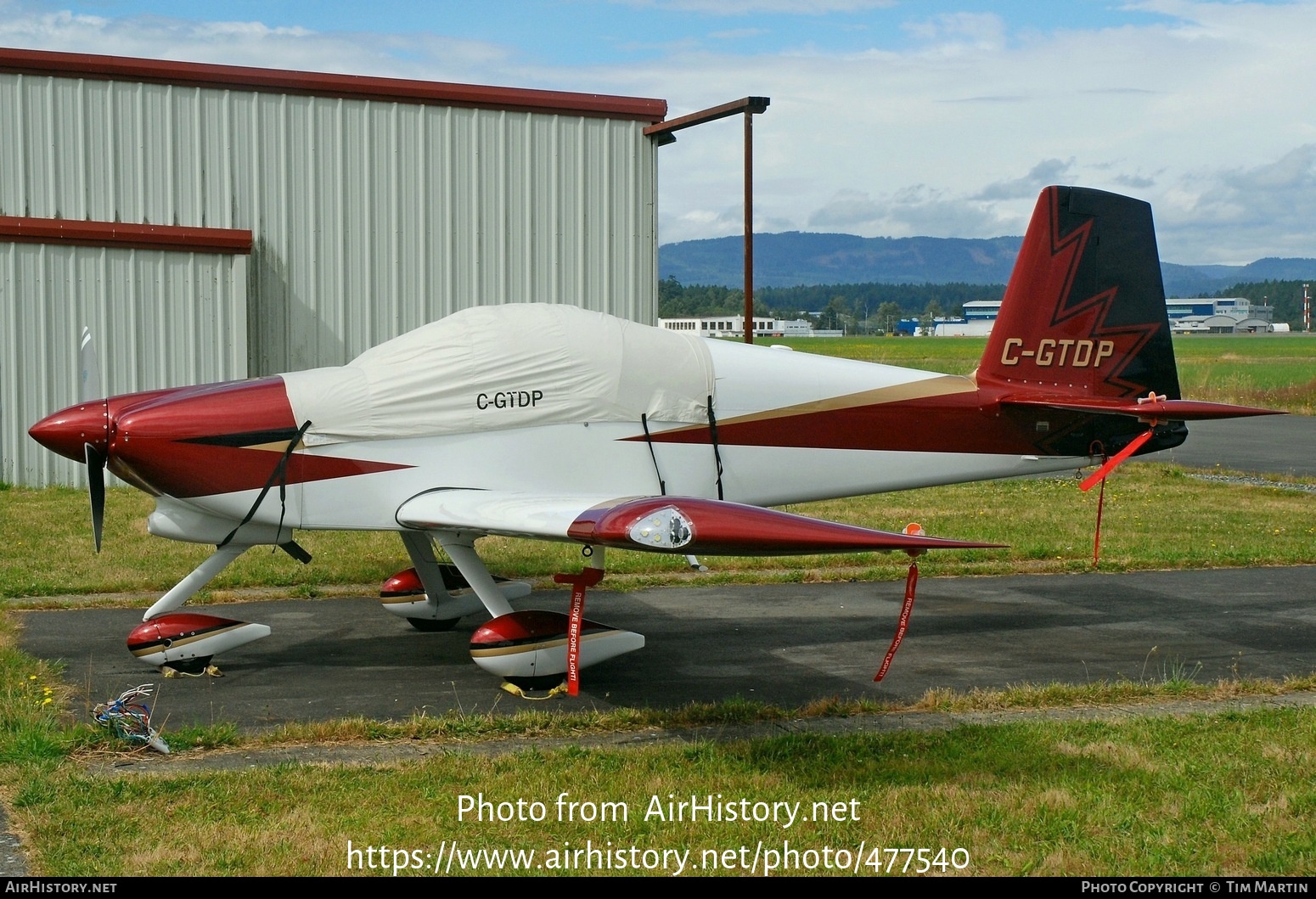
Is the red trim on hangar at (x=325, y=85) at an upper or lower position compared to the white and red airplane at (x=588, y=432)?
upper

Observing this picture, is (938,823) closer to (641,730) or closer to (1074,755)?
(1074,755)

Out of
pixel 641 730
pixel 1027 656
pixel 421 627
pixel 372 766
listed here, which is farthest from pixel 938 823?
pixel 421 627

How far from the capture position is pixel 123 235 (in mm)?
16750

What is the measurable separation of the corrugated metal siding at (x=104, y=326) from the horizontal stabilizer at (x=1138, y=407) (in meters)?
11.5

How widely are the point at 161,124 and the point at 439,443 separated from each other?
11905mm

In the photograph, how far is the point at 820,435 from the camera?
351 inches

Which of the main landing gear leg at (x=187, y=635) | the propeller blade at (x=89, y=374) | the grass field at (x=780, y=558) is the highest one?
the propeller blade at (x=89, y=374)

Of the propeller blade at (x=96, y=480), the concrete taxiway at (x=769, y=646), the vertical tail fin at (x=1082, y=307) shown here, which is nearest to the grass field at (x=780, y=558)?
the concrete taxiway at (x=769, y=646)

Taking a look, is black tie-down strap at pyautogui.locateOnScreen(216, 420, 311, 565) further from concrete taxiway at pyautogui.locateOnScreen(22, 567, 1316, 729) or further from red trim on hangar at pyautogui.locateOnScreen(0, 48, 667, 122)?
red trim on hangar at pyautogui.locateOnScreen(0, 48, 667, 122)

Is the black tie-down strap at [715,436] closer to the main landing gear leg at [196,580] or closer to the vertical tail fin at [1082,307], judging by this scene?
the vertical tail fin at [1082,307]

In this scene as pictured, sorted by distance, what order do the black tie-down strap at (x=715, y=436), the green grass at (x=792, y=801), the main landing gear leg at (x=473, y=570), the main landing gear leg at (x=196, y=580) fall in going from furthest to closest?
the black tie-down strap at (x=715, y=436)
the main landing gear leg at (x=196, y=580)
the main landing gear leg at (x=473, y=570)
the green grass at (x=792, y=801)

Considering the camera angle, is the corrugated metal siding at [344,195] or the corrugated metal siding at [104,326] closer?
the corrugated metal siding at [104,326]

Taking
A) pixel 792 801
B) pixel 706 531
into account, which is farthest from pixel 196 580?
pixel 792 801

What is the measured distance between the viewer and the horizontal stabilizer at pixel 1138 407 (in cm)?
903
